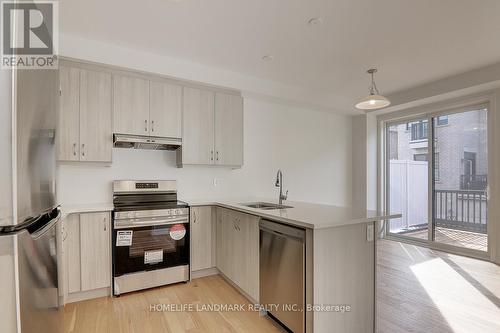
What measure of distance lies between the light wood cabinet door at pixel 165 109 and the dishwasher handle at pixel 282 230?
172 cm

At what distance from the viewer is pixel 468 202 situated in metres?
4.10

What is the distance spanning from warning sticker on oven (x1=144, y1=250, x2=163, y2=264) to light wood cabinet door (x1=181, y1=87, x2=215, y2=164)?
3.67 ft

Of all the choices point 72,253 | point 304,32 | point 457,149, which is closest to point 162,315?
point 72,253

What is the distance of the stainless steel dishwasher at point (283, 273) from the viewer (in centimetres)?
185

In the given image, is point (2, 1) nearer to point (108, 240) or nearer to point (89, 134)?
point (89, 134)

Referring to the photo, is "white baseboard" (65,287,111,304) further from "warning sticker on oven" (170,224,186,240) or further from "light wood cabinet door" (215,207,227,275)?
"light wood cabinet door" (215,207,227,275)

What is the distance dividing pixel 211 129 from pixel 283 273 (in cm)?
215

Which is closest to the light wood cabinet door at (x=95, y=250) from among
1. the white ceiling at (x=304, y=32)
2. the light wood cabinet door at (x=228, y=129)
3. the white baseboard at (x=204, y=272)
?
the white baseboard at (x=204, y=272)

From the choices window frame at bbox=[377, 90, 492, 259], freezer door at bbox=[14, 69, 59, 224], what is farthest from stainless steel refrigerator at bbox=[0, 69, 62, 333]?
window frame at bbox=[377, 90, 492, 259]

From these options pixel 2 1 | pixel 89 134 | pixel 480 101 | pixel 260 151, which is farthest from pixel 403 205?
pixel 2 1

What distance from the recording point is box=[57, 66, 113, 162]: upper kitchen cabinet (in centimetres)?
269

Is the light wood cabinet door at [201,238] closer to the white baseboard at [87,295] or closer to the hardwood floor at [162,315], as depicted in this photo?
the hardwood floor at [162,315]

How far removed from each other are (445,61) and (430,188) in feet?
7.37

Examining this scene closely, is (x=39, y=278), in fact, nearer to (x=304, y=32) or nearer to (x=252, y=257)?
(x=252, y=257)
